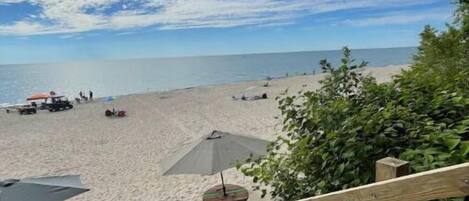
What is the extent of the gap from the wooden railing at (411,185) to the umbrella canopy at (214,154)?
4116 millimetres

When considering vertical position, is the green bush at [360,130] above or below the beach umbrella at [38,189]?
above

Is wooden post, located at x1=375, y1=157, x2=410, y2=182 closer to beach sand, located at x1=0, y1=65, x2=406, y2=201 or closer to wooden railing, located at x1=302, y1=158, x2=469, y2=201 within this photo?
wooden railing, located at x1=302, y1=158, x2=469, y2=201

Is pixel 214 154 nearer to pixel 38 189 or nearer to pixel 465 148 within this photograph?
pixel 38 189

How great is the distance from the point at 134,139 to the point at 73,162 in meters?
3.31

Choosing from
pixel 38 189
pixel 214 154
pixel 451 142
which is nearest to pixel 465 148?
pixel 451 142

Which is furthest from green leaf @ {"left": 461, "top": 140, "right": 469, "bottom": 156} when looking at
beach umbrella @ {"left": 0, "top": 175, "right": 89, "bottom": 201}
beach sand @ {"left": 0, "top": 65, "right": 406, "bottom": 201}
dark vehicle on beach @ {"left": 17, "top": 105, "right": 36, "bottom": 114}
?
dark vehicle on beach @ {"left": 17, "top": 105, "right": 36, "bottom": 114}

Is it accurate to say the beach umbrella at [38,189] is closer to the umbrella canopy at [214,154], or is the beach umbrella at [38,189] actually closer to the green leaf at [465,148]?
the umbrella canopy at [214,154]

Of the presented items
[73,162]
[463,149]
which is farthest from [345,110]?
[73,162]

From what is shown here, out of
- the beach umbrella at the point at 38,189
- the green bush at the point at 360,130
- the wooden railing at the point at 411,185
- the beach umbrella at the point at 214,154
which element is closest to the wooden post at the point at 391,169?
the wooden railing at the point at 411,185

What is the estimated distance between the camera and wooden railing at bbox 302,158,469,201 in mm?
1180

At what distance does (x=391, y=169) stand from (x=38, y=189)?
17.2 ft

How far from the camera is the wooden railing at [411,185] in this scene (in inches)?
46.4

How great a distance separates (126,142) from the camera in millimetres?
15148

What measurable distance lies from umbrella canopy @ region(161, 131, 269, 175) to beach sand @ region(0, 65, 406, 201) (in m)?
1.31
